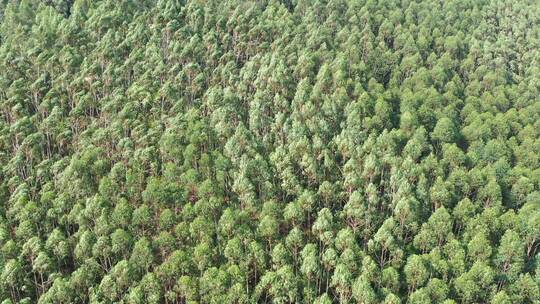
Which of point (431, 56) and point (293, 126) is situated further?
point (431, 56)

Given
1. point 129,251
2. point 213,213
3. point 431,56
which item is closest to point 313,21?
point 431,56

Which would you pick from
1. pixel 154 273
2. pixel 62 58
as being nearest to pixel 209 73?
pixel 62 58

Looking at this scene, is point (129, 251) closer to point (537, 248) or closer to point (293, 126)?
point (293, 126)

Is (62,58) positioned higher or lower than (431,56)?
higher

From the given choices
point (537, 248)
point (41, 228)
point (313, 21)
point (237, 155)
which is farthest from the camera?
point (313, 21)

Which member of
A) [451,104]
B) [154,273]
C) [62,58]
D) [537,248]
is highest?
[62,58]

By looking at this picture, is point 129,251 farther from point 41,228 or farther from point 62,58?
point 62,58

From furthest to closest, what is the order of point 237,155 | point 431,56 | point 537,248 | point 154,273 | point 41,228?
point 431,56
point 237,155
point 537,248
point 41,228
point 154,273
